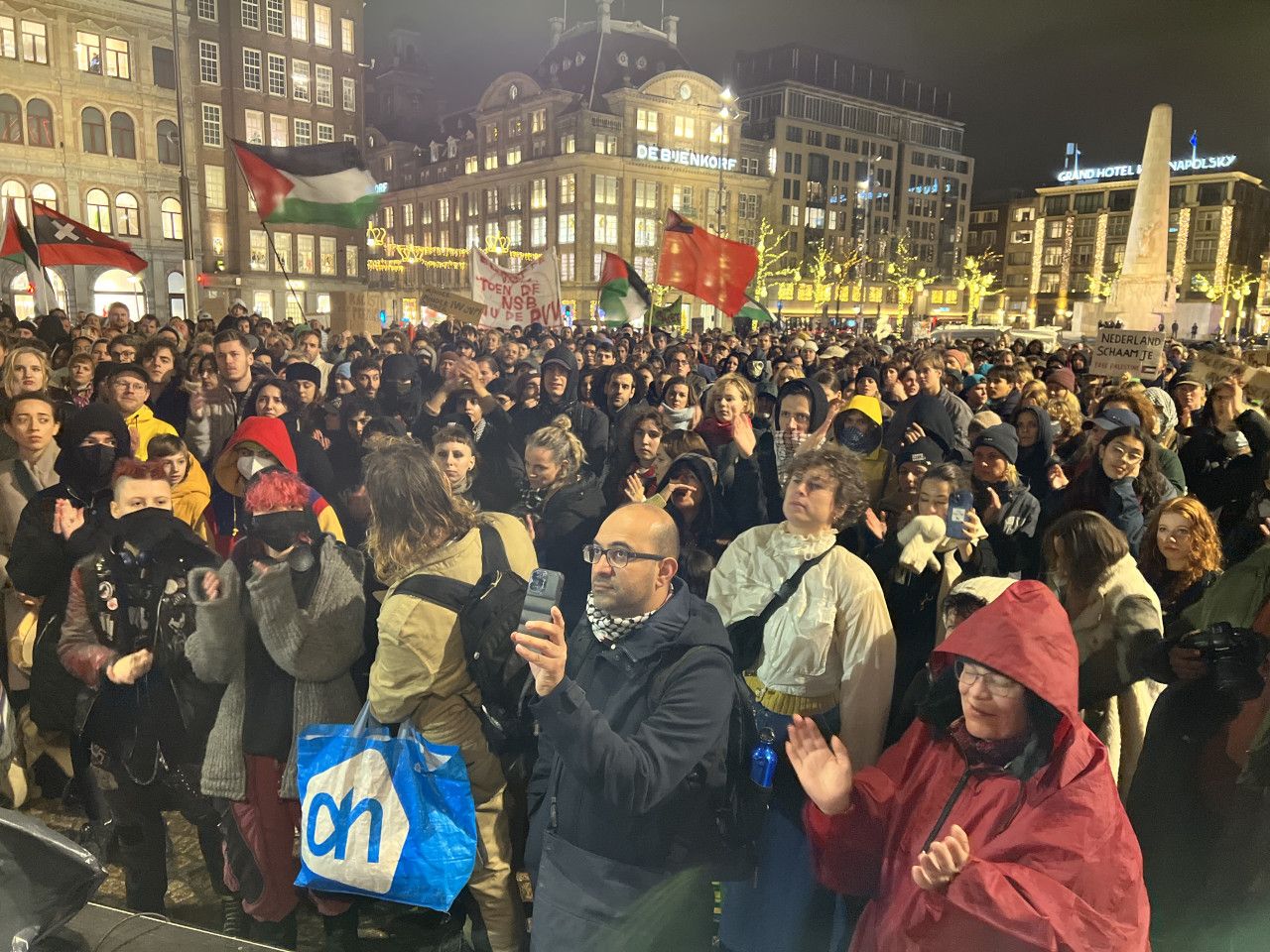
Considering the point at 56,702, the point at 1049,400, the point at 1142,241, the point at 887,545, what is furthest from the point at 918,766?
the point at 1142,241

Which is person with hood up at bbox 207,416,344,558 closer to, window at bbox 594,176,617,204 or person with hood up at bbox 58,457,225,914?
person with hood up at bbox 58,457,225,914

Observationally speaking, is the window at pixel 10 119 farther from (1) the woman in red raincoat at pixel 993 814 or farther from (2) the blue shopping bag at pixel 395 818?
(1) the woman in red raincoat at pixel 993 814

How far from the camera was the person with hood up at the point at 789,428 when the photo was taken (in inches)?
217

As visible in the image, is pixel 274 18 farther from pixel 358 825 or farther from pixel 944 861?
pixel 944 861

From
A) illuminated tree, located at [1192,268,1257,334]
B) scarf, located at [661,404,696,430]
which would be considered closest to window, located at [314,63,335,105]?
scarf, located at [661,404,696,430]

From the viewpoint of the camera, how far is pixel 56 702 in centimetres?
375

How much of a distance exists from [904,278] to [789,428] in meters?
Answer: 83.3

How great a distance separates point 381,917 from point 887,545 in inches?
102

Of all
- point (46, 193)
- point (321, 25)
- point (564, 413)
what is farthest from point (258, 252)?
point (564, 413)

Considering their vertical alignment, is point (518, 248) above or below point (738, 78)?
below

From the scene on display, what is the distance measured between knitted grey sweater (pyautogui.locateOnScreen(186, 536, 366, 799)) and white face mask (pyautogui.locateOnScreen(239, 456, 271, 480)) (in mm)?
A: 1615

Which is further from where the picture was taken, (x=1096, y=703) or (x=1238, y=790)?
(x=1096, y=703)

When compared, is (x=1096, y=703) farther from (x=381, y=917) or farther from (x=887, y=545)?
(x=381, y=917)

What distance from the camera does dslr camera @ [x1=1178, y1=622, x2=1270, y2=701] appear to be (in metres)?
2.69
